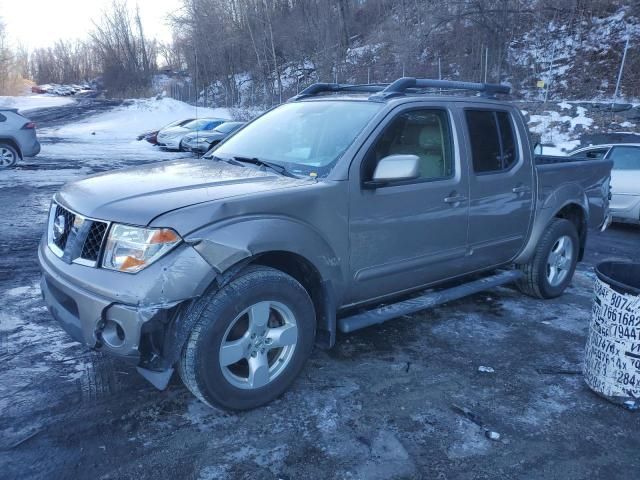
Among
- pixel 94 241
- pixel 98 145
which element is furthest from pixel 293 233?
pixel 98 145

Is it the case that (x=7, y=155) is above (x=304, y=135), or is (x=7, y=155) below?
below

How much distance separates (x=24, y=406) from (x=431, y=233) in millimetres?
2898

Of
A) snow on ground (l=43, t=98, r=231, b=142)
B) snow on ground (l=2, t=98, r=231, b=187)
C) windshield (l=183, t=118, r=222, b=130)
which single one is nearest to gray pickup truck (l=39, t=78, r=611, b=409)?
snow on ground (l=2, t=98, r=231, b=187)

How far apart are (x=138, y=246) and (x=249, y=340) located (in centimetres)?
83

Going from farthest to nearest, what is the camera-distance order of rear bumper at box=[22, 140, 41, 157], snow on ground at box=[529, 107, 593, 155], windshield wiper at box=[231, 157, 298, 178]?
1. snow on ground at box=[529, 107, 593, 155]
2. rear bumper at box=[22, 140, 41, 157]
3. windshield wiper at box=[231, 157, 298, 178]

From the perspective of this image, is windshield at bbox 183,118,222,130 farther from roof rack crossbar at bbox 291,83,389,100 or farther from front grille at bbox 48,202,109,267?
front grille at bbox 48,202,109,267

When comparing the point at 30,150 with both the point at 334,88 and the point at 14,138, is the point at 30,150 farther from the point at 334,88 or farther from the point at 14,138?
the point at 334,88

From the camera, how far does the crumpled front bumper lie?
8.36ft

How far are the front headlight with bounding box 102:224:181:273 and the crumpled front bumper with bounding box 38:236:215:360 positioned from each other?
0.13ft

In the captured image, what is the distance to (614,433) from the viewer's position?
303 cm

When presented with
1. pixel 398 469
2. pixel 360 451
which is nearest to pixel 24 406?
pixel 360 451

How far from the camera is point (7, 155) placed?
12.8 meters

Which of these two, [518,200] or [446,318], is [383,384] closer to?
[446,318]

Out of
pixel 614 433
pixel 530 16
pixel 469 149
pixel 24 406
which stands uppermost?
pixel 530 16
